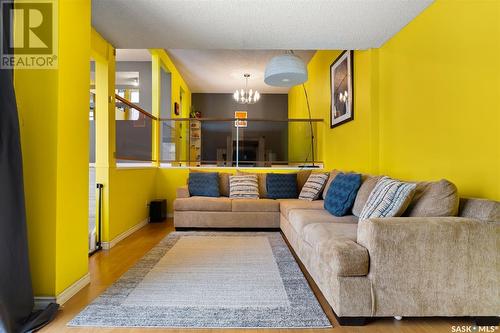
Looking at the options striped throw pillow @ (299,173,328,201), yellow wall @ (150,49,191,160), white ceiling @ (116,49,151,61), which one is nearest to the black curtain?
striped throw pillow @ (299,173,328,201)

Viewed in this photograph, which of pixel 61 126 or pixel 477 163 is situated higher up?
pixel 61 126

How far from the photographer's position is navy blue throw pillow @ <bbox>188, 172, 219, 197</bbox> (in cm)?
475

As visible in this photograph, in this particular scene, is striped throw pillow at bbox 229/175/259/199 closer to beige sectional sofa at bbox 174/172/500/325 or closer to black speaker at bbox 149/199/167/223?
black speaker at bbox 149/199/167/223

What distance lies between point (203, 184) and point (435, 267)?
11.8 feet

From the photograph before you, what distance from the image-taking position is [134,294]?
2.15 meters

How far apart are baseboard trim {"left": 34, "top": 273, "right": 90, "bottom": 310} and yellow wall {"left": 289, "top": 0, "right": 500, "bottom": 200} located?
3124mm

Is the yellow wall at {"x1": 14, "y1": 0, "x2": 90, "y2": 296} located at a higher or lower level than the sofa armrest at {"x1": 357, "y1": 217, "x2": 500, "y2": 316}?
higher

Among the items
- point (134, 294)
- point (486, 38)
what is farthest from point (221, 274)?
point (486, 38)

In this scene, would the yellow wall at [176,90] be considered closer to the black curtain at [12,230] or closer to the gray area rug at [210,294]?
the gray area rug at [210,294]

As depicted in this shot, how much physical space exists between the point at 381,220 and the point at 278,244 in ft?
6.37

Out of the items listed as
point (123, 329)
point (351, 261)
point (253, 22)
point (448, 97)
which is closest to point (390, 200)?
point (351, 261)

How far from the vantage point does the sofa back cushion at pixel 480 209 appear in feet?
5.87

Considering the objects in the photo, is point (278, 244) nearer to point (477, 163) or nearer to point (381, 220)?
point (381, 220)

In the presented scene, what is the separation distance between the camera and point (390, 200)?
223cm
